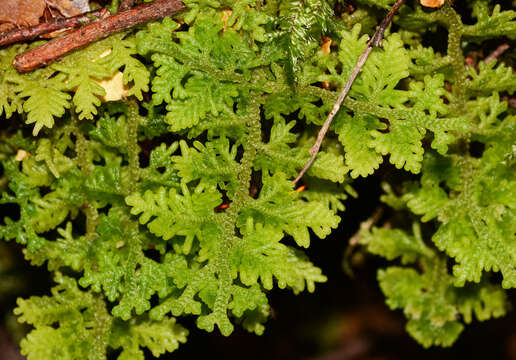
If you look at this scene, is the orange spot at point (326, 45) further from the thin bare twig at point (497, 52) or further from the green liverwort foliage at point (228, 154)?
the thin bare twig at point (497, 52)

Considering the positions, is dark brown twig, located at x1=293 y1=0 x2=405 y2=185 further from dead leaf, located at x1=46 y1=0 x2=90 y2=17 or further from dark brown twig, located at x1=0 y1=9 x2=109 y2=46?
dead leaf, located at x1=46 y1=0 x2=90 y2=17

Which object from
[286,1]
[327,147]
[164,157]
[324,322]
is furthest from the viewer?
[324,322]

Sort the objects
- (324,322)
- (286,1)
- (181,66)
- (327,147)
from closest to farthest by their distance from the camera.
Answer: (181,66) < (286,1) < (327,147) < (324,322)

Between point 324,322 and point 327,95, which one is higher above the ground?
point 327,95

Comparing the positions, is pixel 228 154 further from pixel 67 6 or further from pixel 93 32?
pixel 67 6

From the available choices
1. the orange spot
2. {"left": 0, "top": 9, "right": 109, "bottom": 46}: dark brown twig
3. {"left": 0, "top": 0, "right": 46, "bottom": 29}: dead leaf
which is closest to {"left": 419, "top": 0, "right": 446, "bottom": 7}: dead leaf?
the orange spot

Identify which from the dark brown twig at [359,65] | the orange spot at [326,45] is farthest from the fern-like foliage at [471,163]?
the orange spot at [326,45]

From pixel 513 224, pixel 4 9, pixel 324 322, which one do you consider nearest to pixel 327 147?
pixel 513 224

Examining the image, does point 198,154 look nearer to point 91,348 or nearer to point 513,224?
point 91,348
